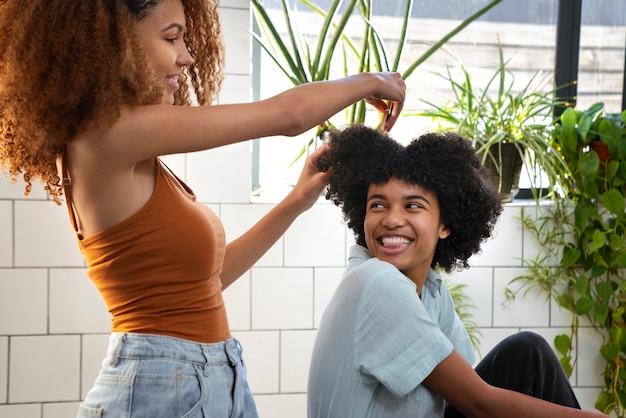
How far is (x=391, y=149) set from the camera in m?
1.52

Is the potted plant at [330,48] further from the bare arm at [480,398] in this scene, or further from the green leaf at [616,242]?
the bare arm at [480,398]

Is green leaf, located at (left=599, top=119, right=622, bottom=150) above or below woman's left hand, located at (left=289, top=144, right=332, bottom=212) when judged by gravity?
above

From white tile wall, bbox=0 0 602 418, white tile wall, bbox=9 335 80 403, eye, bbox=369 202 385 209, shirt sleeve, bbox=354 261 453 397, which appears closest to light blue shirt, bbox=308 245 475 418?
shirt sleeve, bbox=354 261 453 397

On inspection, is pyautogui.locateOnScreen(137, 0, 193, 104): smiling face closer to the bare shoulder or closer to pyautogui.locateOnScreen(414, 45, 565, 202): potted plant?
the bare shoulder

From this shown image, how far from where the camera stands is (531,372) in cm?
155

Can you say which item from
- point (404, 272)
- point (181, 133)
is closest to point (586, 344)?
point (404, 272)

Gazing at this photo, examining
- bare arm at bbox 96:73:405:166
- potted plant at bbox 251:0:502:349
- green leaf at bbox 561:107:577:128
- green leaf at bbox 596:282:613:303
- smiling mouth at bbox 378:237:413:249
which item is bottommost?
green leaf at bbox 596:282:613:303

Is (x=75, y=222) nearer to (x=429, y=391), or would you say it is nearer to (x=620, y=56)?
(x=429, y=391)

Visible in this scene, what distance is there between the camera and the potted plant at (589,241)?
Result: 259cm

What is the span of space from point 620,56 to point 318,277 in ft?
4.42

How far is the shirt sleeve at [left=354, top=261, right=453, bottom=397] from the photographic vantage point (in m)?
1.36

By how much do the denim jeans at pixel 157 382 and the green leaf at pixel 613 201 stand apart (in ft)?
5.69

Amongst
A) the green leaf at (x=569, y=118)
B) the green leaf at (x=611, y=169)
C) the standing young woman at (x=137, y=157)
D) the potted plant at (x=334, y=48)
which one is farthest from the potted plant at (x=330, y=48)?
the standing young woman at (x=137, y=157)

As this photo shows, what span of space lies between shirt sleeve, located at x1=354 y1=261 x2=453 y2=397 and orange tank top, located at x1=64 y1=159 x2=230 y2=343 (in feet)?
0.97
